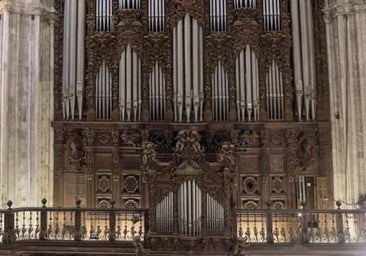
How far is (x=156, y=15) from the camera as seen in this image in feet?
63.6

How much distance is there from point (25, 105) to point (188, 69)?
4849mm

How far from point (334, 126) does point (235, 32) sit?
4092 millimetres

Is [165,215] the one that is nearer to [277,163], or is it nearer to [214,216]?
[214,216]

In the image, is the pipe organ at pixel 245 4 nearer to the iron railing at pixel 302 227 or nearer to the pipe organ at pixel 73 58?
the pipe organ at pixel 73 58

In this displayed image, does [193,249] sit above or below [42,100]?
below

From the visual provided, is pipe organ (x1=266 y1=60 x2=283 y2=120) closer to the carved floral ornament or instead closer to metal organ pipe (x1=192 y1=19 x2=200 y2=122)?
metal organ pipe (x1=192 y1=19 x2=200 y2=122)

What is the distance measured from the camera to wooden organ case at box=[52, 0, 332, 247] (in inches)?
736

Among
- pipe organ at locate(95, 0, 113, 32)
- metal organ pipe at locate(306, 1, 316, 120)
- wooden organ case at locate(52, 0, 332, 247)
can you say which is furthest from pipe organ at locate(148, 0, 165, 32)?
metal organ pipe at locate(306, 1, 316, 120)

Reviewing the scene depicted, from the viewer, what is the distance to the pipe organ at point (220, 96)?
19.0m

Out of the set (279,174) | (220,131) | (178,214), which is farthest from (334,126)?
(178,214)

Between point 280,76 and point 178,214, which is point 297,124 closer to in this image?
point 280,76

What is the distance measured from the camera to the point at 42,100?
18.7m

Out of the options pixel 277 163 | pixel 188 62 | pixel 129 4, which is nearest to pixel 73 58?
pixel 129 4

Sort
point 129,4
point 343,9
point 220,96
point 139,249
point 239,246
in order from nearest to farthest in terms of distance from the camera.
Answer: point 139,249 → point 239,246 → point 343,9 → point 220,96 → point 129,4
